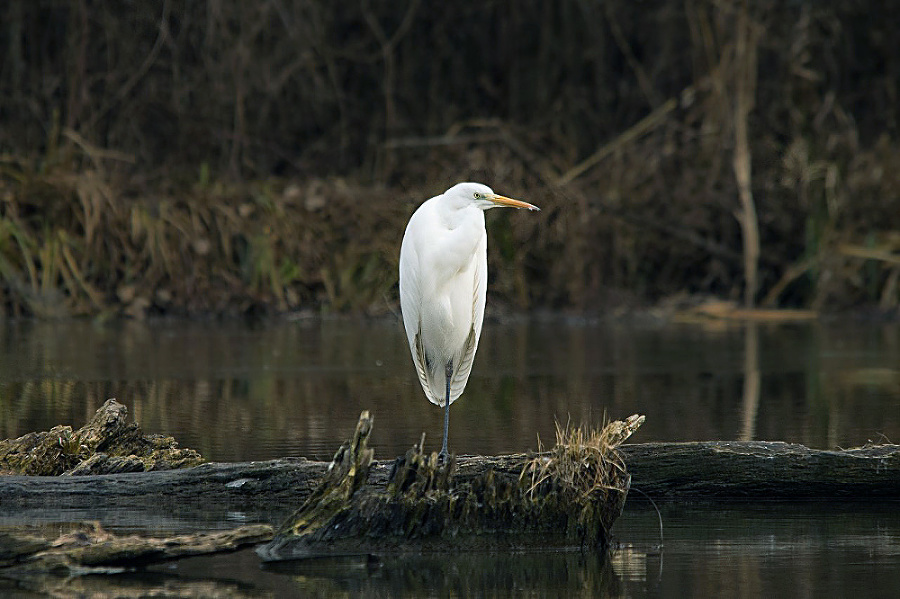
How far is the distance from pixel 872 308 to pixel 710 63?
3.47 m

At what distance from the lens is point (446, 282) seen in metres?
6.66

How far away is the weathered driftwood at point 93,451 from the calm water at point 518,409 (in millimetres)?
471

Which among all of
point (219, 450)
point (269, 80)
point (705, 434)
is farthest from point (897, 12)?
point (219, 450)

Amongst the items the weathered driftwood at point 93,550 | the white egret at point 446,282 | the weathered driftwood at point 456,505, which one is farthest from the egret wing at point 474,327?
the weathered driftwood at point 93,550

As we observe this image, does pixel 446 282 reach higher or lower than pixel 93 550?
higher

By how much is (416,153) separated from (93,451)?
14160 mm

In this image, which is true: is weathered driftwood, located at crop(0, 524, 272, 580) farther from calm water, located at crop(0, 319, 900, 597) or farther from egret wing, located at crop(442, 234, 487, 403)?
egret wing, located at crop(442, 234, 487, 403)

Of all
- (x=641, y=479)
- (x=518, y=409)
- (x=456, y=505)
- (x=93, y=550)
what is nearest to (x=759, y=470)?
(x=641, y=479)

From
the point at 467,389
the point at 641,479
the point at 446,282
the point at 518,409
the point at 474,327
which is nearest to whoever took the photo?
the point at 641,479

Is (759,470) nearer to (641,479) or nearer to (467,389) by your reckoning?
(641,479)

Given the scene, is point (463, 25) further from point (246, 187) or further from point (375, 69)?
point (246, 187)

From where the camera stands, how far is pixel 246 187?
58.7 ft

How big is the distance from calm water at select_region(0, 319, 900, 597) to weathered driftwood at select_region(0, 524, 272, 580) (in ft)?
0.27

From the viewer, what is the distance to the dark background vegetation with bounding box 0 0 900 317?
16344 mm
